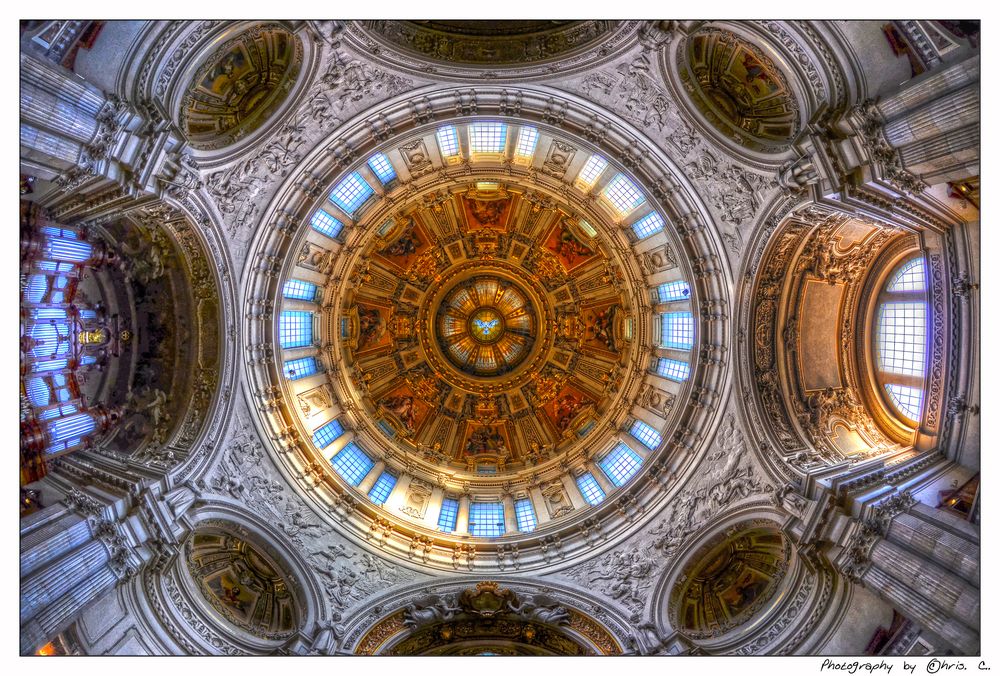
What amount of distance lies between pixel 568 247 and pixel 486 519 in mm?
15637

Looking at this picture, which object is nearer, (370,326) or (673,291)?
(673,291)

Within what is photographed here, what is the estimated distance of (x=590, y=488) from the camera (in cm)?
2839

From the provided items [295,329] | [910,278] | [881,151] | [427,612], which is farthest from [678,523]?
[295,329]

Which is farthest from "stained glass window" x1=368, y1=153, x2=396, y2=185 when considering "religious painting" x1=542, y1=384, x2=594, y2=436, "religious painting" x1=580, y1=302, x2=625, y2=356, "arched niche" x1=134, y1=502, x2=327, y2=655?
"religious painting" x1=542, y1=384, x2=594, y2=436

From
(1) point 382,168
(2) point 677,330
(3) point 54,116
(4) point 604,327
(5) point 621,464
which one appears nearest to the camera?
(3) point 54,116

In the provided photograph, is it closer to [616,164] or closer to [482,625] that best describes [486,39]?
[616,164]

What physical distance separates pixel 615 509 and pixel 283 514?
46.0 feet

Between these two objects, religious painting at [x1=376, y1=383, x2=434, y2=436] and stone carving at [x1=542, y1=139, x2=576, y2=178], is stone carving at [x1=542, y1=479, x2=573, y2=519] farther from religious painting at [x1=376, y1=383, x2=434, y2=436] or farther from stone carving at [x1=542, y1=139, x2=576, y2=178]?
stone carving at [x1=542, y1=139, x2=576, y2=178]

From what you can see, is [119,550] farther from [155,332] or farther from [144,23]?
[144,23]

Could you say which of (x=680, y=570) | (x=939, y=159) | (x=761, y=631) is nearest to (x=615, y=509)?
(x=680, y=570)

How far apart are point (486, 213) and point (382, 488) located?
53.3 ft

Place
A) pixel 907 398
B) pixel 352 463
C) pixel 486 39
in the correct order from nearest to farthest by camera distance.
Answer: pixel 907 398 < pixel 486 39 < pixel 352 463

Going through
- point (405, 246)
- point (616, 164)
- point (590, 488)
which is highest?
point (405, 246)

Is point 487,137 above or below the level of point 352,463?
above
